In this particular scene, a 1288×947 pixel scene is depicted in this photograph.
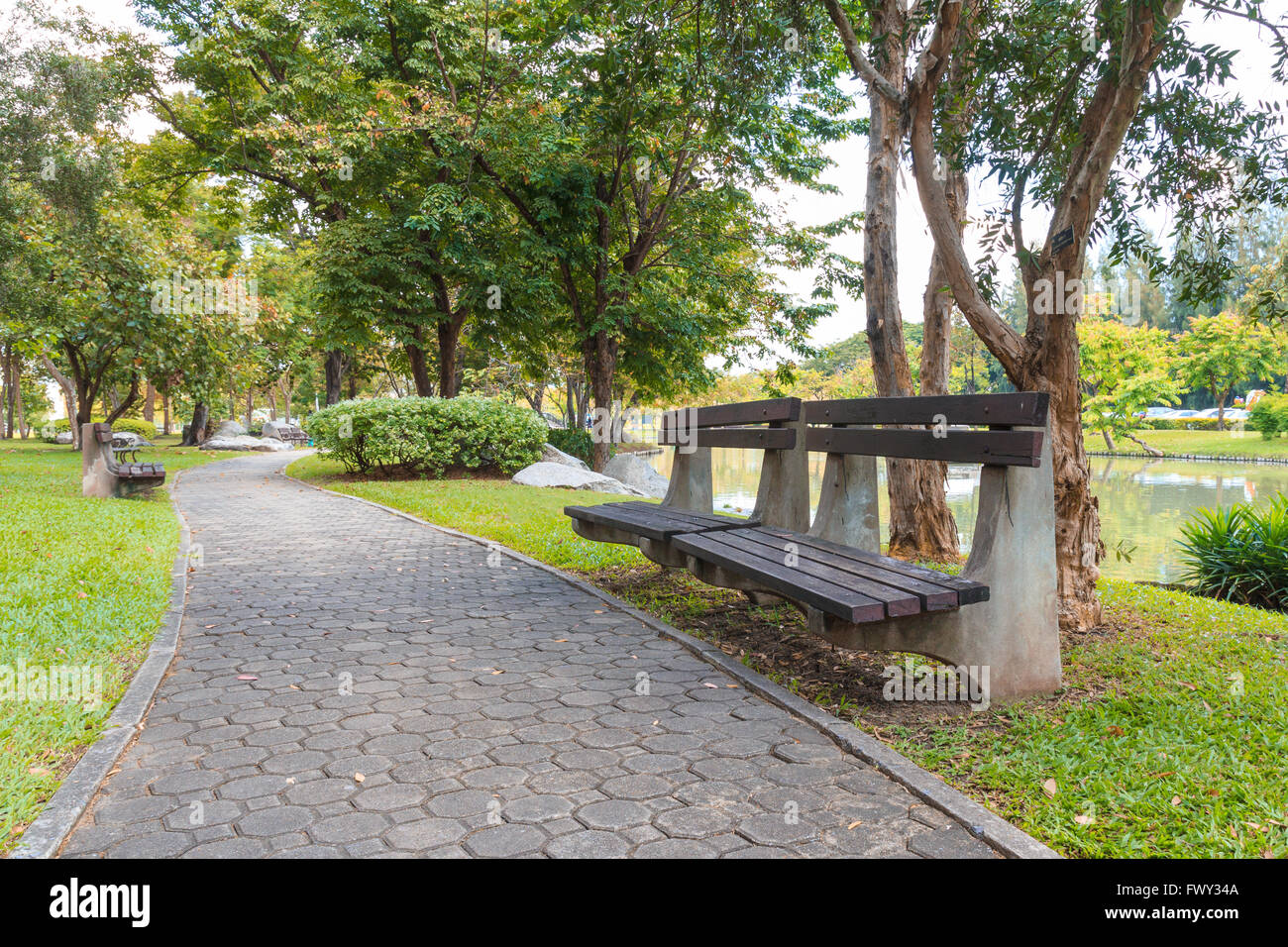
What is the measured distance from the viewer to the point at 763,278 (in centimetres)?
1914

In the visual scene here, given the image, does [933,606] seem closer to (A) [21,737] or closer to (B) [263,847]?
(B) [263,847]

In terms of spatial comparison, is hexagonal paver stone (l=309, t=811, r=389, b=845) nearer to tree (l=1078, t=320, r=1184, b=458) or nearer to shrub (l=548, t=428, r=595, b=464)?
shrub (l=548, t=428, r=595, b=464)

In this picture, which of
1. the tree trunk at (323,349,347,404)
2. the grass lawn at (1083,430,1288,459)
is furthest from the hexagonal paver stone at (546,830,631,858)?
the grass lawn at (1083,430,1288,459)

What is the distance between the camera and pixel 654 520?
227 inches

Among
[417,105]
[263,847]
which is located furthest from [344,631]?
[417,105]

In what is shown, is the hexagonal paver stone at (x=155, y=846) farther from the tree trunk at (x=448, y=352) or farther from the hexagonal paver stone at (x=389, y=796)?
the tree trunk at (x=448, y=352)

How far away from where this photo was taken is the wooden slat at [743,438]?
543 cm

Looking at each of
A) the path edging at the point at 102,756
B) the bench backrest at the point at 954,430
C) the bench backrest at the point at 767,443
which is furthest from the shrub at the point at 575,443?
the bench backrest at the point at 954,430

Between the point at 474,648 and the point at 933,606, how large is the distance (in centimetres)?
263

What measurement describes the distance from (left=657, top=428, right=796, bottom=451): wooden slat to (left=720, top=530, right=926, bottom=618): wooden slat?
2.10 ft

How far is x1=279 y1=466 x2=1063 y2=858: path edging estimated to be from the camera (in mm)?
2590

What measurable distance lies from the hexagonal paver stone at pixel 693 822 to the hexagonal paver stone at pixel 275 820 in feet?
3.82
